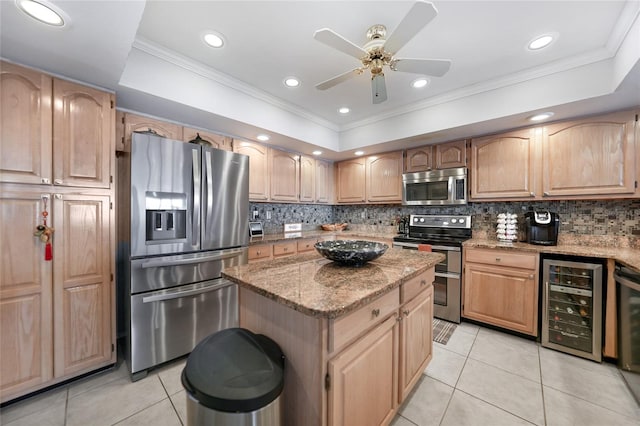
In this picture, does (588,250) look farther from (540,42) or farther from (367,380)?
(367,380)

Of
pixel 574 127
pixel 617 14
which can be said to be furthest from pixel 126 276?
pixel 574 127

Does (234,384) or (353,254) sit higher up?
(353,254)

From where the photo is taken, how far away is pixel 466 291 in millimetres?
2748

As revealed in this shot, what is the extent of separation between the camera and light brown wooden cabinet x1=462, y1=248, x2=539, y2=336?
7.82ft

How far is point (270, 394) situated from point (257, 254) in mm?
2038

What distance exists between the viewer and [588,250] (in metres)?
2.21

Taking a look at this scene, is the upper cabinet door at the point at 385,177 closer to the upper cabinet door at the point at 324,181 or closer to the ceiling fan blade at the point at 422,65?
the upper cabinet door at the point at 324,181

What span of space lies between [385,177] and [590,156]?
6.94 feet

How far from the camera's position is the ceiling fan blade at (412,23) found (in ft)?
3.90

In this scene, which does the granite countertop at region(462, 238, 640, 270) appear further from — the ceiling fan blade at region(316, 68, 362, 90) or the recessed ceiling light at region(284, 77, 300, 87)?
the recessed ceiling light at region(284, 77, 300, 87)

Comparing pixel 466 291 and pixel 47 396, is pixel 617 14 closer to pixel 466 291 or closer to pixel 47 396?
pixel 466 291

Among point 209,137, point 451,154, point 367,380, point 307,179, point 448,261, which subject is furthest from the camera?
point 307,179

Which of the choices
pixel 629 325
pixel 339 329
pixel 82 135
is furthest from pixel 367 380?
pixel 82 135

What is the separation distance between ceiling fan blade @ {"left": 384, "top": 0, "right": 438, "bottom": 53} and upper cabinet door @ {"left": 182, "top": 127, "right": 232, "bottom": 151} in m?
1.96
